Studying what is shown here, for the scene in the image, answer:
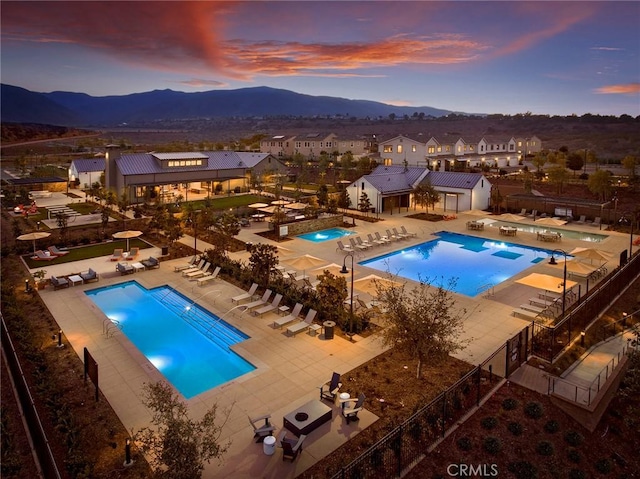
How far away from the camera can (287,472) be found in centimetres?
975

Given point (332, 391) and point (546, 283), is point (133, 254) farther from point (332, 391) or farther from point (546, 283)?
point (546, 283)

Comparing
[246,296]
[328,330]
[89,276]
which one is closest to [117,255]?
[89,276]

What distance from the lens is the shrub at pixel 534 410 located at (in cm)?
1207

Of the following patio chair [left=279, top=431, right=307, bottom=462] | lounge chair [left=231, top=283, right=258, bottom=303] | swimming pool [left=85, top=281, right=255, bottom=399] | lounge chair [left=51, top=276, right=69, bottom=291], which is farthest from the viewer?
lounge chair [left=51, top=276, right=69, bottom=291]

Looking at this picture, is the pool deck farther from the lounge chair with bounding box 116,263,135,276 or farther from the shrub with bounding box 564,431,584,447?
the shrub with bounding box 564,431,584,447

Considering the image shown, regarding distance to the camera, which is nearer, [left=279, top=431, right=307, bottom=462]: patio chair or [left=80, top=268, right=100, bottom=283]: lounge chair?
[left=279, top=431, right=307, bottom=462]: patio chair

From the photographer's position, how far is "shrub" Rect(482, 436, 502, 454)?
1070 centimetres

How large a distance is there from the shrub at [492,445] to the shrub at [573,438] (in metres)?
1.98

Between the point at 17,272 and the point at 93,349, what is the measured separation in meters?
12.3

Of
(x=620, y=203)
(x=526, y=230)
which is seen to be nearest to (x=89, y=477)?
(x=526, y=230)

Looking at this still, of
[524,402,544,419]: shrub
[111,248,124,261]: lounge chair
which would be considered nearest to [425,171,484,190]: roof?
[111,248,124,261]: lounge chair

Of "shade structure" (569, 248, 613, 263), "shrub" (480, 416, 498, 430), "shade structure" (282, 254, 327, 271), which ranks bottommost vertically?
"shrub" (480, 416, 498, 430)

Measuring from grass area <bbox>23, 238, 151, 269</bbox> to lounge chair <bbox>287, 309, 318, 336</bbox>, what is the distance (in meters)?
16.5

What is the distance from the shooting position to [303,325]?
674 inches
